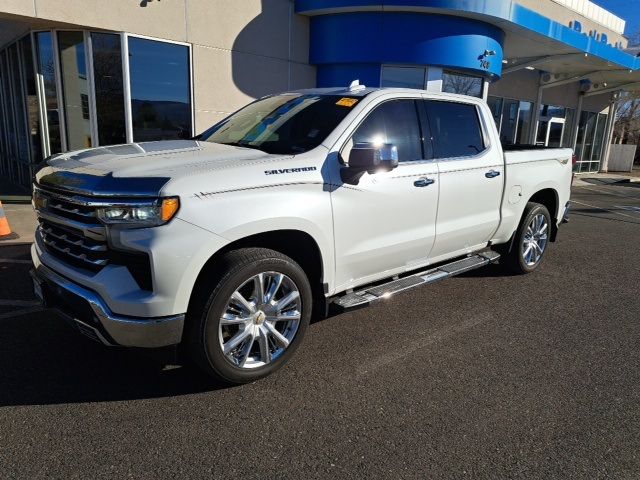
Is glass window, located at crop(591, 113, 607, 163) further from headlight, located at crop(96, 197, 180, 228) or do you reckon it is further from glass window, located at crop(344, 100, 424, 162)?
headlight, located at crop(96, 197, 180, 228)

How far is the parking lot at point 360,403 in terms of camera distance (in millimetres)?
2621

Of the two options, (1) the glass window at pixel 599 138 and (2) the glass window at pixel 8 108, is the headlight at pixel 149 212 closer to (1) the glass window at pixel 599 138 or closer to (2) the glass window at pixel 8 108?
(2) the glass window at pixel 8 108

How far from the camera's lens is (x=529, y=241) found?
5945 mm

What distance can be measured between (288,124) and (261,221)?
3.99ft

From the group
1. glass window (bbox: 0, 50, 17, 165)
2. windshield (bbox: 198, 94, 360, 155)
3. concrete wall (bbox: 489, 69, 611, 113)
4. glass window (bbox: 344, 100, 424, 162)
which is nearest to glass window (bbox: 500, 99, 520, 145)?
concrete wall (bbox: 489, 69, 611, 113)

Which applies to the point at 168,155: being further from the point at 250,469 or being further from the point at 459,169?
the point at 459,169

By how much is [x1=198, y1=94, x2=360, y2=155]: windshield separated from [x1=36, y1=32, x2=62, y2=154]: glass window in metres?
6.42

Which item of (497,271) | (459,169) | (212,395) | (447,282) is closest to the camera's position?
(212,395)

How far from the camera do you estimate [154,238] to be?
2.75 meters

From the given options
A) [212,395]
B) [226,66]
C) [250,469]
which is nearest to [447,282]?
[212,395]

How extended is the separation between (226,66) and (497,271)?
24.8 feet

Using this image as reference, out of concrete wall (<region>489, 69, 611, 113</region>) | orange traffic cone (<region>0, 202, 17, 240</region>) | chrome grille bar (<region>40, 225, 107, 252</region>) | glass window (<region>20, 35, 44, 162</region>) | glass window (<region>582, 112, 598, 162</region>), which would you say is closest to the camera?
chrome grille bar (<region>40, 225, 107, 252</region>)

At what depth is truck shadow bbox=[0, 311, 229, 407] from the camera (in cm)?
316

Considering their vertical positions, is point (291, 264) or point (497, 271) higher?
point (291, 264)
